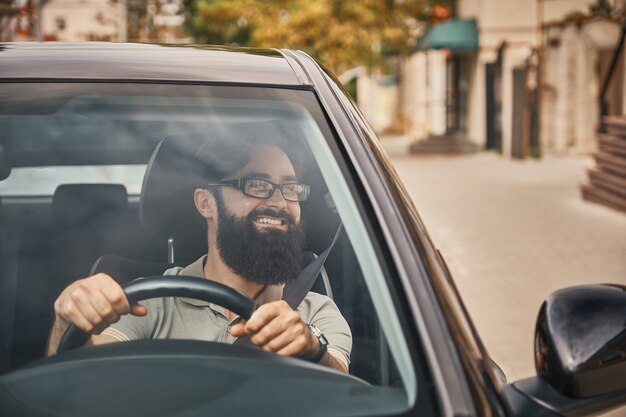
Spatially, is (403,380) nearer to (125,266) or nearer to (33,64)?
(125,266)

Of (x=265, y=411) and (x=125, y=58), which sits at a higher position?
(x=125, y=58)

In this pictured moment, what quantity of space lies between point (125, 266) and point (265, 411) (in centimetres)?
67

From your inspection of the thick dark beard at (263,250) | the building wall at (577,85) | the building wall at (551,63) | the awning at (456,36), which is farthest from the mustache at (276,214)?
the awning at (456,36)

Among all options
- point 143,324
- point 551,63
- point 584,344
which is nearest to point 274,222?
point 143,324

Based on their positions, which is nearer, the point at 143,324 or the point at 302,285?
the point at 143,324

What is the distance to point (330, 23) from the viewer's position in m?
28.6

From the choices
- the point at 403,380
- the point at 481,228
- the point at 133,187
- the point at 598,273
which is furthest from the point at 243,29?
the point at 403,380

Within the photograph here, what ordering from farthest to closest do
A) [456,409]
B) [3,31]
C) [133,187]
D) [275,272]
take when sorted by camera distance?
[3,31]
[133,187]
[275,272]
[456,409]

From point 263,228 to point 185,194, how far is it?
237 mm

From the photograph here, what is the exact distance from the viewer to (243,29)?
4462cm

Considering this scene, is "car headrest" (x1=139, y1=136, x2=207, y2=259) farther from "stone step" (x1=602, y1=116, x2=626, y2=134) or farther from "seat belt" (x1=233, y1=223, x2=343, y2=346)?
"stone step" (x1=602, y1=116, x2=626, y2=134)

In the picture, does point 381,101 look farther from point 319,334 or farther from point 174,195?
point 319,334

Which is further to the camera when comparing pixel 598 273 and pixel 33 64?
pixel 598 273

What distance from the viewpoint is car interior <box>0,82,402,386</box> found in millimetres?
2113
